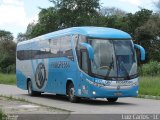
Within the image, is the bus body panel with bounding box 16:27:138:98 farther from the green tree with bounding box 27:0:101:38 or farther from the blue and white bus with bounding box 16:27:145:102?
the green tree with bounding box 27:0:101:38

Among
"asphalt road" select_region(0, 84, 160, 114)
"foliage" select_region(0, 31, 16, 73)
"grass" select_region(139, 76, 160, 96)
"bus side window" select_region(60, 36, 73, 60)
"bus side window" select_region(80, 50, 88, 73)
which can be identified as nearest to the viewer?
"asphalt road" select_region(0, 84, 160, 114)

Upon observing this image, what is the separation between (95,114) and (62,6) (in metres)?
76.9

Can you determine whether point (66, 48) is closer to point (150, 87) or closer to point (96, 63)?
point (96, 63)

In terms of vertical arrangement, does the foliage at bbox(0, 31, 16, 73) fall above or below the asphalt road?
above

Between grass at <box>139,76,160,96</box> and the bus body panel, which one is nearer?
the bus body panel

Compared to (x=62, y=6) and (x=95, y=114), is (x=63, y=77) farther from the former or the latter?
(x=62, y=6)

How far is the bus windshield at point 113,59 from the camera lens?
21047mm

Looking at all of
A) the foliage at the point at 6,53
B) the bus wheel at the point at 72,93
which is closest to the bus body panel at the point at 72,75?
the bus wheel at the point at 72,93

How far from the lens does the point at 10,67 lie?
317 ft

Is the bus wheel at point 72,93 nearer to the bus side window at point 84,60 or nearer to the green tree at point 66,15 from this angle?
the bus side window at point 84,60

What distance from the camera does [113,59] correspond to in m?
21.2

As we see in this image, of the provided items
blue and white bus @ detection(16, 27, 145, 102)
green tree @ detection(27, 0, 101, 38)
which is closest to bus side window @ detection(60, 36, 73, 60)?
blue and white bus @ detection(16, 27, 145, 102)

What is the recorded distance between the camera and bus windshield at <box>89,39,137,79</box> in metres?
21.0

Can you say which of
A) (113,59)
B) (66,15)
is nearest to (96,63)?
(113,59)
